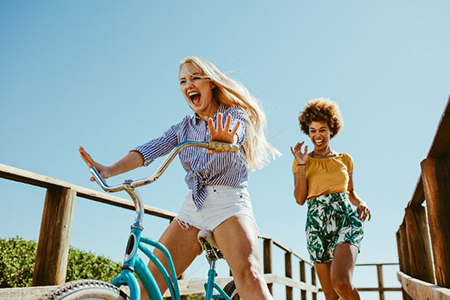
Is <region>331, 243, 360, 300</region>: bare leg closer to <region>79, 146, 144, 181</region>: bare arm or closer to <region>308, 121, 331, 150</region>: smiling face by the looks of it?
<region>308, 121, 331, 150</region>: smiling face

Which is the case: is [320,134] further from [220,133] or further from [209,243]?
[220,133]

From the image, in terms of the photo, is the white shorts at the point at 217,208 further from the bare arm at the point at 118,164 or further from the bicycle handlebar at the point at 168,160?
the bicycle handlebar at the point at 168,160

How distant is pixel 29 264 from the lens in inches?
212

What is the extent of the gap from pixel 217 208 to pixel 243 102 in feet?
1.87

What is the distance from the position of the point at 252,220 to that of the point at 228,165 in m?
0.27

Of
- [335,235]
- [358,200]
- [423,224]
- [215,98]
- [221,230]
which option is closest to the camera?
[221,230]

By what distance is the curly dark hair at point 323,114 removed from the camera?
11.3 ft

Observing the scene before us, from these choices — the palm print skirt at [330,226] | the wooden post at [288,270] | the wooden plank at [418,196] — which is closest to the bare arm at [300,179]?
the palm print skirt at [330,226]

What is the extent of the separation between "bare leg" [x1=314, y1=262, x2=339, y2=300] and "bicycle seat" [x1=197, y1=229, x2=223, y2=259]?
1.22m

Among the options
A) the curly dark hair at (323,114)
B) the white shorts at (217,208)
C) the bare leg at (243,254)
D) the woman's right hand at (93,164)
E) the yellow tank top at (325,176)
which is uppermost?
the curly dark hair at (323,114)

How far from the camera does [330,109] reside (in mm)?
3486

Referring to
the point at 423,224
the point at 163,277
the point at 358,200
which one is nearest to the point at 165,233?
the point at 163,277

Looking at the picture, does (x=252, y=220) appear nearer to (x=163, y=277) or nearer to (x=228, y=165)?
(x=228, y=165)

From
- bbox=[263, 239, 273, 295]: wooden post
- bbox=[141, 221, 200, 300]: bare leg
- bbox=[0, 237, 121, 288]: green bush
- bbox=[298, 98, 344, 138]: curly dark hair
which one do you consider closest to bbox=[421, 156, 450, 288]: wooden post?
bbox=[298, 98, 344, 138]: curly dark hair
